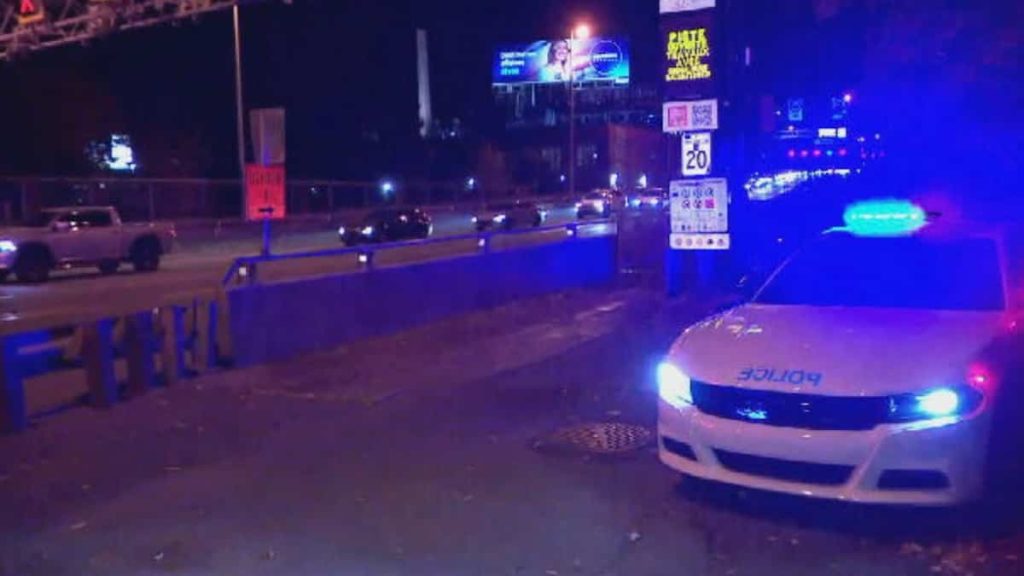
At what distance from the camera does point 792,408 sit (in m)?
6.20

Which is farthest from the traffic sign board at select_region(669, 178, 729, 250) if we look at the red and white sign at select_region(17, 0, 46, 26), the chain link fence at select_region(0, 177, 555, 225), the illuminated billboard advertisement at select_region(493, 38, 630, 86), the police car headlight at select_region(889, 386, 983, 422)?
the illuminated billboard advertisement at select_region(493, 38, 630, 86)

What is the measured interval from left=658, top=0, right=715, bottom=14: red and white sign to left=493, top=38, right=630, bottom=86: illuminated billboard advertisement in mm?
63189

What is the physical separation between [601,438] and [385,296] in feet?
21.5

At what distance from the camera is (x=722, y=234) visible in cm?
1614

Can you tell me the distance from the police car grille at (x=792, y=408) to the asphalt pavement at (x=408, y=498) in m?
0.68

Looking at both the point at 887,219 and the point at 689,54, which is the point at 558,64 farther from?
the point at 887,219

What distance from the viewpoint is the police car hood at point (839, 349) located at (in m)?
6.09

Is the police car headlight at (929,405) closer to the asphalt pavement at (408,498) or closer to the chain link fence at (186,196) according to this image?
the asphalt pavement at (408,498)

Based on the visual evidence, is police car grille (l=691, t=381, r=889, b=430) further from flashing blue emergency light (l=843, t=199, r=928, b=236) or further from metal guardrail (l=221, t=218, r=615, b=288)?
metal guardrail (l=221, t=218, r=615, b=288)

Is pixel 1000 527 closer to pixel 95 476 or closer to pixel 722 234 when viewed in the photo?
pixel 95 476

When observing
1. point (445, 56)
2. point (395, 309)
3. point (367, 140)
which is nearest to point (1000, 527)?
point (395, 309)

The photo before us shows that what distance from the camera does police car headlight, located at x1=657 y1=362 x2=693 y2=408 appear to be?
264 inches

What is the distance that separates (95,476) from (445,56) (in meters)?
86.1

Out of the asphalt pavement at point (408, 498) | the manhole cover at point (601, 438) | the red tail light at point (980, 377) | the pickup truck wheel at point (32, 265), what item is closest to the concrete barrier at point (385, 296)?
the asphalt pavement at point (408, 498)
